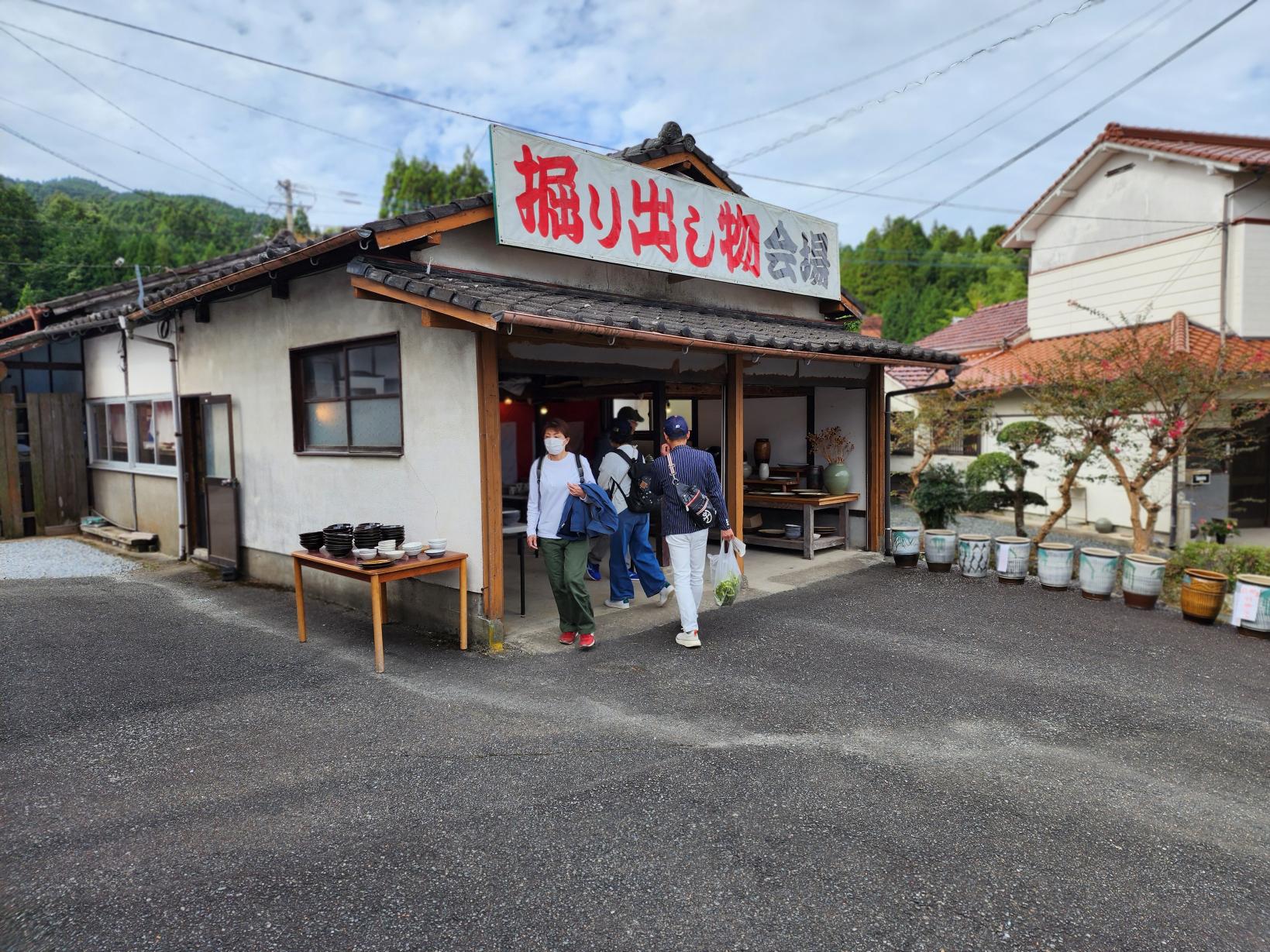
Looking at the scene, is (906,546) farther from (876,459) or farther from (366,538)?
(366,538)

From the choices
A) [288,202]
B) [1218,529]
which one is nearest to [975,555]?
[1218,529]

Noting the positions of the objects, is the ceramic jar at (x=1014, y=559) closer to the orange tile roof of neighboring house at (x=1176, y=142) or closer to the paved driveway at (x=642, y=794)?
the paved driveway at (x=642, y=794)

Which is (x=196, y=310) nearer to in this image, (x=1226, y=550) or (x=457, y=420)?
(x=457, y=420)

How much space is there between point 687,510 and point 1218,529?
32.6 feet

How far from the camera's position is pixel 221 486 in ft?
29.1

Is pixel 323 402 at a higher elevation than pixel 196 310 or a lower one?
lower

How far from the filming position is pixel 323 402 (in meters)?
7.48

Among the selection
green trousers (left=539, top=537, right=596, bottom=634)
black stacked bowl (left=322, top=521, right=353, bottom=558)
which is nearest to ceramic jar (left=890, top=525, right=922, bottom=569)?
green trousers (left=539, top=537, right=596, bottom=634)

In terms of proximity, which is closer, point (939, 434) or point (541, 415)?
point (541, 415)

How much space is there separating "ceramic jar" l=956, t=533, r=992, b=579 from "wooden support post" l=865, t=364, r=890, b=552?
1.47 meters

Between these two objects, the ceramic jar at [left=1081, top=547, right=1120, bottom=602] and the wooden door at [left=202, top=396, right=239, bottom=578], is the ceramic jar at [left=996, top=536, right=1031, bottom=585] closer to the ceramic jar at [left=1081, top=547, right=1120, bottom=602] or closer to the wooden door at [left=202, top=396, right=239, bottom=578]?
the ceramic jar at [left=1081, top=547, right=1120, bottom=602]

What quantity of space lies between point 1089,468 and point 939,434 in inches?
106

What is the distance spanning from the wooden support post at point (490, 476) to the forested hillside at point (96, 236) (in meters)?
25.3

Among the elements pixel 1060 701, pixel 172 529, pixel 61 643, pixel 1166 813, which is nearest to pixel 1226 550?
pixel 1060 701
